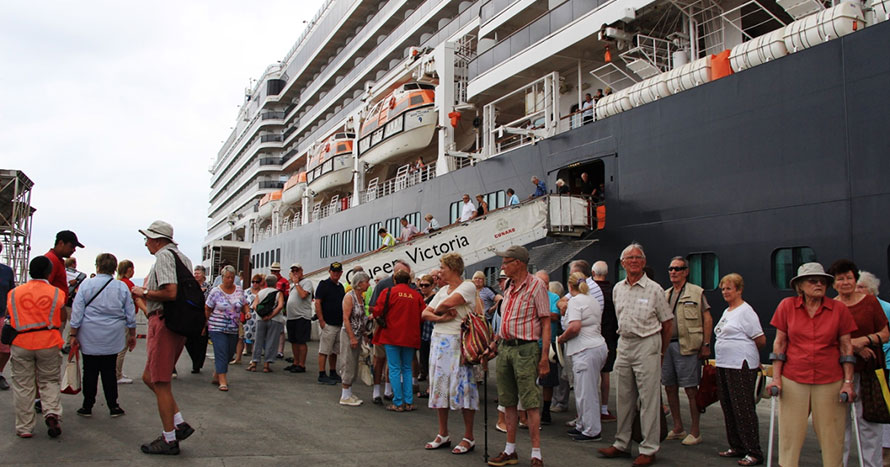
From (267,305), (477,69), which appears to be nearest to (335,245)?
(477,69)

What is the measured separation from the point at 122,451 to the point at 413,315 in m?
2.99

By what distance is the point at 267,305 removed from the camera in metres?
9.48

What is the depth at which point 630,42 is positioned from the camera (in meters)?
12.2

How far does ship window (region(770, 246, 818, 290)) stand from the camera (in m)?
8.41

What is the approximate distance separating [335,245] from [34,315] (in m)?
19.5

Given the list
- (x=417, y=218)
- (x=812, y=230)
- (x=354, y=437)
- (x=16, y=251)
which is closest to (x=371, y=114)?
(x=417, y=218)

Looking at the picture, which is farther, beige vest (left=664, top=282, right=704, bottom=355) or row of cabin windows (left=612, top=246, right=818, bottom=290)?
row of cabin windows (left=612, top=246, right=818, bottom=290)

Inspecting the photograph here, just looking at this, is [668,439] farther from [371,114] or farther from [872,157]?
[371,114]

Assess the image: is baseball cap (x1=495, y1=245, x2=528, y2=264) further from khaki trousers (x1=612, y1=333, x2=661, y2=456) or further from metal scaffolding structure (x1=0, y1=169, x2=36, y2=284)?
metal scaffolding structure (x1=0, y1=169, x2=36, y2=284)

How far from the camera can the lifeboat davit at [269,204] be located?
123ft

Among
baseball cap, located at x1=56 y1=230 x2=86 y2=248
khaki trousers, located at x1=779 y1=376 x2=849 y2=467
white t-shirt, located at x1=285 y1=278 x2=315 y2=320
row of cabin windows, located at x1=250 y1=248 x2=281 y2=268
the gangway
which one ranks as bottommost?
khaki trousers, located at x1=779 y1=376 x2=849 y2=467

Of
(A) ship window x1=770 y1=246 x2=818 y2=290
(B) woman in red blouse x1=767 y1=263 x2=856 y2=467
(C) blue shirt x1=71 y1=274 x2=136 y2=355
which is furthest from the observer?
(A) ship window x1=770 y1=246 x2=818 y2=290

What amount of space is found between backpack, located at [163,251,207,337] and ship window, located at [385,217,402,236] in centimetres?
1523

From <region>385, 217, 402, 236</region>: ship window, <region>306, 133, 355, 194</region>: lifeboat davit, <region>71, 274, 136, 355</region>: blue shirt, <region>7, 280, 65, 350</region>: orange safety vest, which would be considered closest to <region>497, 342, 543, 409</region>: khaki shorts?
<region>71, 274, 136, 355</region>: blue shirt
